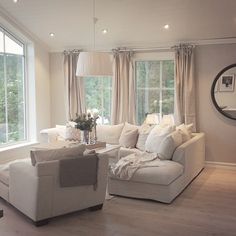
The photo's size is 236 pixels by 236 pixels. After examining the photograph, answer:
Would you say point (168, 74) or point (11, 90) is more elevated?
point (168, 74)

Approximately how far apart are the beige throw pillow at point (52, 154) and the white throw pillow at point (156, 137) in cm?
176

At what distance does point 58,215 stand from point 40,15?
3.93 metres

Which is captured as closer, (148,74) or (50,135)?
(50,135)

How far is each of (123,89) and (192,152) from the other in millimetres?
2184

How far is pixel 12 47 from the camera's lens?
7480mm

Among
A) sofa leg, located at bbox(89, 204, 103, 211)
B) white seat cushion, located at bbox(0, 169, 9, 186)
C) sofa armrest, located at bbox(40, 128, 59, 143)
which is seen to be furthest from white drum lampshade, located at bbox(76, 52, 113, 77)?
sofa armrest, located at bbox(40, 128, 59, 143)

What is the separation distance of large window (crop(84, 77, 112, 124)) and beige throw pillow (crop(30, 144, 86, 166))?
356cm

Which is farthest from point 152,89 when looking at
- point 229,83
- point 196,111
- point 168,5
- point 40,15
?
point 40,15

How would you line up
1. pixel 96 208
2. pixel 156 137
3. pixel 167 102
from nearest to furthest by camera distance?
pixel 96 208
pixel 156 137
pixel 167 102

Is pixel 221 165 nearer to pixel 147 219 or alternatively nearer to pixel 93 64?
pixel 147 219

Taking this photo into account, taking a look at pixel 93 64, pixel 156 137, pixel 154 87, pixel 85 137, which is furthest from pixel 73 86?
pixel 93 64

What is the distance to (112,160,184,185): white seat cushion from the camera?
4820 millimetres

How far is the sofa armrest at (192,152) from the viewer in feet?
17.8

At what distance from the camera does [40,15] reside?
6.64m
